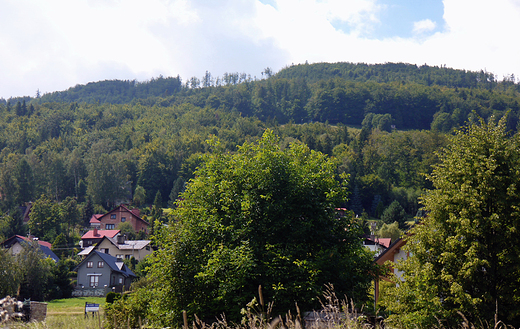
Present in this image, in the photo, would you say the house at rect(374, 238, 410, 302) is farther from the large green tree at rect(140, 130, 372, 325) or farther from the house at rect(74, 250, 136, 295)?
the house at rect(74, 250, 136, 295)

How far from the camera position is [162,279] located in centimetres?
1738

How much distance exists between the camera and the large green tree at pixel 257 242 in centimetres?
1606

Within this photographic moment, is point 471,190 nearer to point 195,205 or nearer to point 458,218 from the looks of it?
point 458,218

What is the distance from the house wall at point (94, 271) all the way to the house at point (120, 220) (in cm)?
3368

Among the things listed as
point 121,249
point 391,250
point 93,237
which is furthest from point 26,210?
point 391,250

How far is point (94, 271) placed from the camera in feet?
193

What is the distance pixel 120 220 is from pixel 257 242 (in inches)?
3263

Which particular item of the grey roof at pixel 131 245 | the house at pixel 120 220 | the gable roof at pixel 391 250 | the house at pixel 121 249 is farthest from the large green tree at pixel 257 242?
the house at pixel 120 220

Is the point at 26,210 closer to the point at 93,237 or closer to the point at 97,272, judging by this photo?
the point at 93,237

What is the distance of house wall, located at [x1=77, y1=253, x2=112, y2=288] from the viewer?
58375mm

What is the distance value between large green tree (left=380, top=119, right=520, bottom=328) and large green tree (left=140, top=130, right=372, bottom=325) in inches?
111

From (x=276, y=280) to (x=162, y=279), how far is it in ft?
Answer: 15.2

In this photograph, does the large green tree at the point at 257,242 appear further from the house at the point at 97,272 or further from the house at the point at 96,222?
the house at the point at 96,222

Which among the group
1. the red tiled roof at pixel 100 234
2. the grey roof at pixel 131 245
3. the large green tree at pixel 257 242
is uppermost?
the large green tree at pixel 257 242
